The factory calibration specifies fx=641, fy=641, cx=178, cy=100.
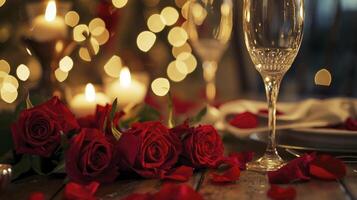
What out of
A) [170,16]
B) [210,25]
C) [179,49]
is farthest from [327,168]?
[179,49]

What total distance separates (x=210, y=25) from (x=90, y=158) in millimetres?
529

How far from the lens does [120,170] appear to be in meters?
0.73

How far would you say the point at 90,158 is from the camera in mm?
688

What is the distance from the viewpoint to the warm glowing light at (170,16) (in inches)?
110

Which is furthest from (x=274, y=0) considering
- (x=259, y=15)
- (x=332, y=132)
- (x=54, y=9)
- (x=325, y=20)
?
(x=325, y=20)

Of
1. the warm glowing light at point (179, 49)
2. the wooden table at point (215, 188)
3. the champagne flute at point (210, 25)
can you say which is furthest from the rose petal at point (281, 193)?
the warm glowing light at point (179, 49)

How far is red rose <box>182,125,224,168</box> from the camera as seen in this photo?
73cm

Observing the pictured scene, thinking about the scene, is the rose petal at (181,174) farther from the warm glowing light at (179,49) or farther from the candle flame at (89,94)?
the warm glowing light at (179,49)

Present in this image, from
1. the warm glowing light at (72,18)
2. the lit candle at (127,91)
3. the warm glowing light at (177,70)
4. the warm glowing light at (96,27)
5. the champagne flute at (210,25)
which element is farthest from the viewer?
the warm glowing light at (177,70)

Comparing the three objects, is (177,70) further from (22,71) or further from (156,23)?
(22,71)

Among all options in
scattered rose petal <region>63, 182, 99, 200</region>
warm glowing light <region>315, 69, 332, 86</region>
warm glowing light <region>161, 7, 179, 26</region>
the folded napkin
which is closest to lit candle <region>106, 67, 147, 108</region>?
the folded napkin

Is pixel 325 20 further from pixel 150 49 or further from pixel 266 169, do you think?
pixel 266 169

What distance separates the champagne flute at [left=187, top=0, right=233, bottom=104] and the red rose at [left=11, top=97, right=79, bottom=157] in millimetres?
431

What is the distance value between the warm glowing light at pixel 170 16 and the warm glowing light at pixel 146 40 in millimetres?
111
